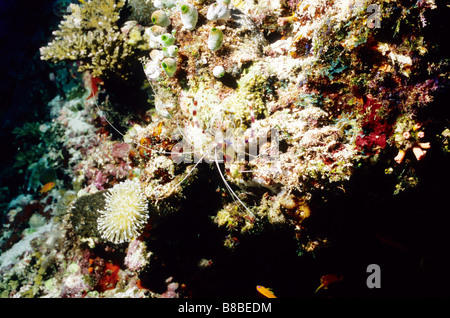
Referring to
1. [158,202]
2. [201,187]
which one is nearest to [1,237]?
[158,202]

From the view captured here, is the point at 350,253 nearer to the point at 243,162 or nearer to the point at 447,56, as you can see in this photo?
the point at 243,162

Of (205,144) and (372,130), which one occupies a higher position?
(205,144)

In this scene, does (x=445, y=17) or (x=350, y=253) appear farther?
(x=350, y=253)

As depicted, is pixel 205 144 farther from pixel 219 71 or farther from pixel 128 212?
pixel 128 212

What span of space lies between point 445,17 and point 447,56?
37 cm

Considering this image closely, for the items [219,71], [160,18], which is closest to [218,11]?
[219,71]

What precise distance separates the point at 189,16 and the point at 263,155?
2341mm

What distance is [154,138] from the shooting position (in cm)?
380

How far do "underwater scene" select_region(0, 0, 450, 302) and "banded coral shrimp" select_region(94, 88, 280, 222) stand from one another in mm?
26

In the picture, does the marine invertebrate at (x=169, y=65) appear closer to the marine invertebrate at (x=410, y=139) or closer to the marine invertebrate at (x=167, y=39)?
the marine invertebrate at (x=167, y=39)

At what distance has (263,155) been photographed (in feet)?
10.0

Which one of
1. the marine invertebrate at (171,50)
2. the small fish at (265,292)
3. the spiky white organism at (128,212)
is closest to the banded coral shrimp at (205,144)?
the spiky white organism at (128,212)

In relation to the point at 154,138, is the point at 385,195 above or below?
below
